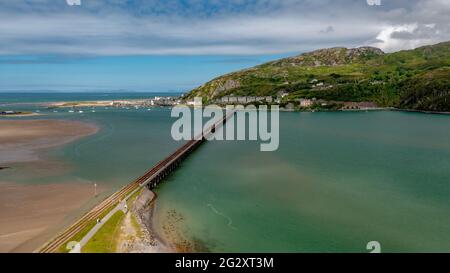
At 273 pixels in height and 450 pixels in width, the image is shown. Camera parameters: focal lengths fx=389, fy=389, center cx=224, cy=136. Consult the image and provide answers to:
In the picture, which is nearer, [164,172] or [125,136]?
[164,172]

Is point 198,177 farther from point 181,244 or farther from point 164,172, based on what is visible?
point 181,244

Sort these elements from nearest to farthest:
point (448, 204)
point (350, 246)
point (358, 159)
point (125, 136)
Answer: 1. point (350, 246)
2. point (448, 204)
3. point (358, 159)
4. point (125, 136)

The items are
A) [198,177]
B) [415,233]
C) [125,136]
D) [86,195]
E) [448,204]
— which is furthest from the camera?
[125,136]

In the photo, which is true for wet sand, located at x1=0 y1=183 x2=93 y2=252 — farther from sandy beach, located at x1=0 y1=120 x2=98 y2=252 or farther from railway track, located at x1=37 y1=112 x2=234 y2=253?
railway track, located at x1=37 y1=112 x2=234 y2=253

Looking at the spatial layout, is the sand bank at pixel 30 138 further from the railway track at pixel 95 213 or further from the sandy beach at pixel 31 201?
the railway track at pixel 95 213

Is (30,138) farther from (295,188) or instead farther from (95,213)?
(295,188)

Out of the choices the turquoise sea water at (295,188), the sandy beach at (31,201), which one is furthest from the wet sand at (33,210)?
the turquoise sea water at (295,188)

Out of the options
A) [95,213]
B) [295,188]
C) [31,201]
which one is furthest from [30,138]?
[295,188]

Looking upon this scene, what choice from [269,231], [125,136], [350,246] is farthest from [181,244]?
[125,136]

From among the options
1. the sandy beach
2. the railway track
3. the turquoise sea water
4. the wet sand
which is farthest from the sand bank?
the railway track
